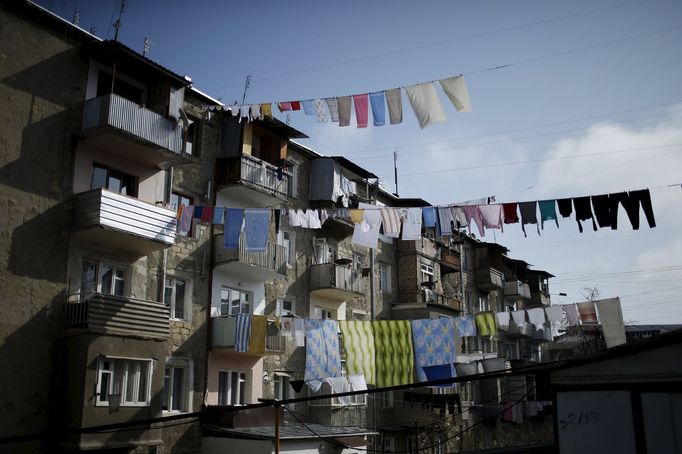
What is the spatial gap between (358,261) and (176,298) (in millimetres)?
12435

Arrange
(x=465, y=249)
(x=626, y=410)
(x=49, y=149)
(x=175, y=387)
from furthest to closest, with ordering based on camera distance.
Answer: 1. (x=465, y=249)
2. (x=175, y=387)
3. (x=49, y=149)
4. (x=626, y=410)

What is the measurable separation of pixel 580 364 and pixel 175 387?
15439 mm

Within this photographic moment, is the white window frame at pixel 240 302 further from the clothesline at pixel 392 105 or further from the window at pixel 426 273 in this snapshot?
the window at pixel 426 273

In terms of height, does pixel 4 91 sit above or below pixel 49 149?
above

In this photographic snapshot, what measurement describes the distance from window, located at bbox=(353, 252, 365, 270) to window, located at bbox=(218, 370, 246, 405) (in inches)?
396

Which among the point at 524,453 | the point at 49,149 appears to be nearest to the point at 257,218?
the point at 49,149

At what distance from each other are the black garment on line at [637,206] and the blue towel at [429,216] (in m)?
6.04

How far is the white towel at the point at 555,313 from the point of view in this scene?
24766 mm

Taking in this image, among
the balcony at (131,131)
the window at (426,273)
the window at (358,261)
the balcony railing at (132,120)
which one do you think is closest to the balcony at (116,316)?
the balcony at (131,131)

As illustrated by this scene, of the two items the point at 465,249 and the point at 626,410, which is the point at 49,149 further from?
the point at 465,249

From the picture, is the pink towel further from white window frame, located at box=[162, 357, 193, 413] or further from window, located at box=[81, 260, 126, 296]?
white window frame, located at box=[162, 357, 193, 413]

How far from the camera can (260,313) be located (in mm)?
25656

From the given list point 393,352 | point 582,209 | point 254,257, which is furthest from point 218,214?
point 582,209

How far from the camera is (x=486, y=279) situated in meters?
46.7
